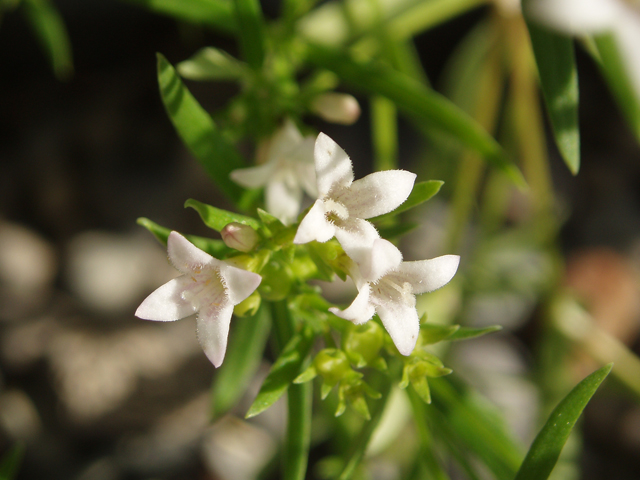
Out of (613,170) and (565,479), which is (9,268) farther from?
(613,170)

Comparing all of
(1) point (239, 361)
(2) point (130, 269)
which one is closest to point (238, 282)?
(1) point (239, 361)

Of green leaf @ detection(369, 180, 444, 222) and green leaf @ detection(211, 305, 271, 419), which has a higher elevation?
green leaf @ detection(369, 180, 444, 222)

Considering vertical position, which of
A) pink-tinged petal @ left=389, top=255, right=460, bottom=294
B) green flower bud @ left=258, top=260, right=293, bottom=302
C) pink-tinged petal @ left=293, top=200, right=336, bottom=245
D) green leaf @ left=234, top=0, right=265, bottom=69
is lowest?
green flower bud @ left=258, top=260, right=293, bottom=302

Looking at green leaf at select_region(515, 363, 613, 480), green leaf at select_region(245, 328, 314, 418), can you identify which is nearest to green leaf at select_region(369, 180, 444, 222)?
green leaf at select_region(245, 328, 314, 418)

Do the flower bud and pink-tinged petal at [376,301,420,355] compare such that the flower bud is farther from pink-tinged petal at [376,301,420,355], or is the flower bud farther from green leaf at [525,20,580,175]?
green leaf at [525,20,580,175]

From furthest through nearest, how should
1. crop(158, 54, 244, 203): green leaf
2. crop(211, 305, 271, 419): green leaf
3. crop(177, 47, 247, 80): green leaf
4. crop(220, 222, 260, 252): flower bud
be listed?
crop(211, 305, 271, 419): green leaf → crop(177, 47, 247, 80): green leaf → crop(158, 54, 244, 203): green leaf → crop(220, 222, 260, 252): flower bud

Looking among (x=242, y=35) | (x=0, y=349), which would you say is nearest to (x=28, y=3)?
(x=242, y=35)
